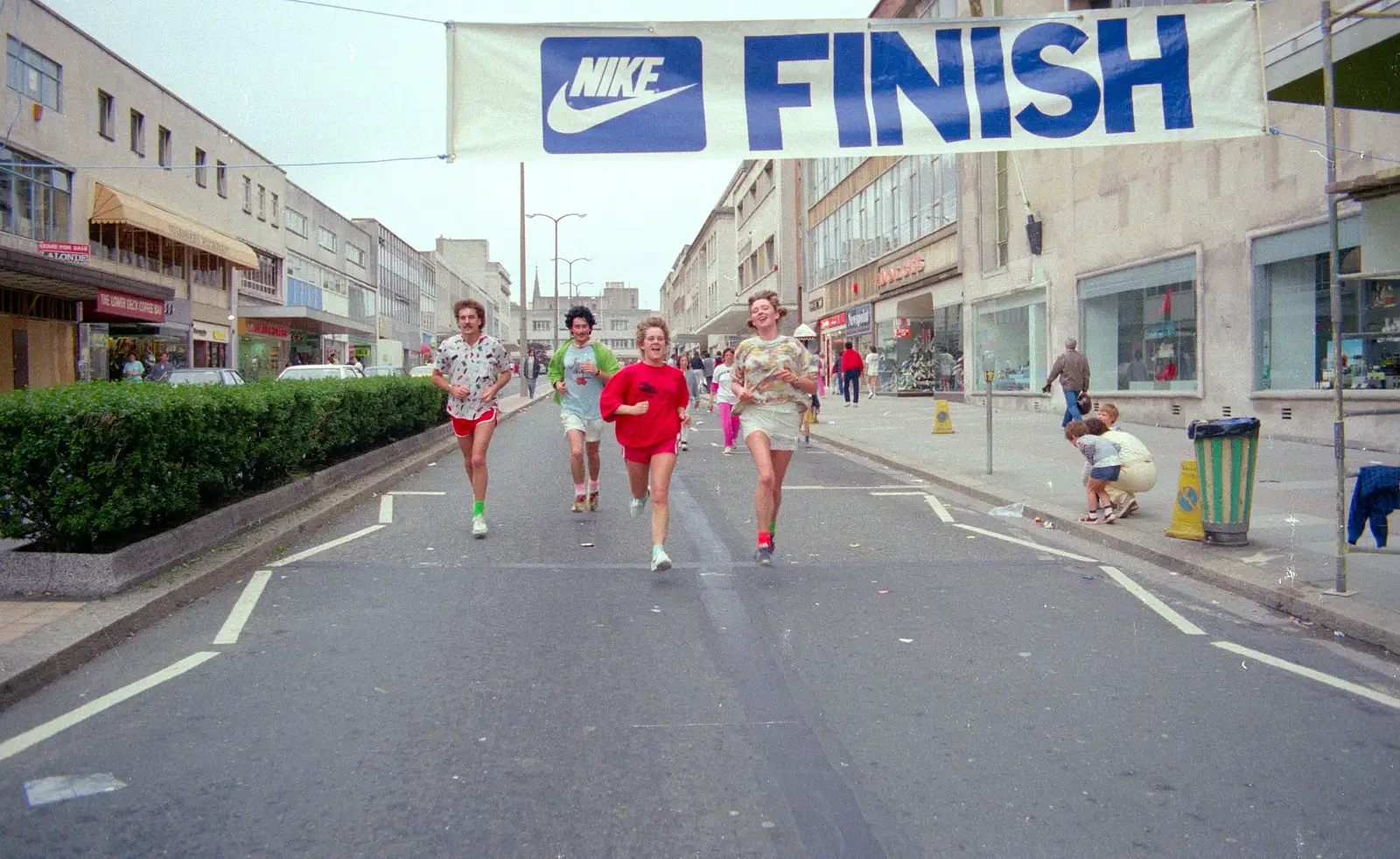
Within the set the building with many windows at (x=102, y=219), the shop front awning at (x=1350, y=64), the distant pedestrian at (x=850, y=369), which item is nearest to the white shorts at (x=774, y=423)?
the shop front awning at (x=1350, y=64)

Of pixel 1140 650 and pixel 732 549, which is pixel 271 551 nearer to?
pixel 732 549

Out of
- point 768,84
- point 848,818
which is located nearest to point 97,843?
point 848,818

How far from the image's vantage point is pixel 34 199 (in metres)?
25.4

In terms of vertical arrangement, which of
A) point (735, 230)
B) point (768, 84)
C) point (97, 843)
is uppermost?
point (735, 230)

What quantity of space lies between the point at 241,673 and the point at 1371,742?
4.53 m

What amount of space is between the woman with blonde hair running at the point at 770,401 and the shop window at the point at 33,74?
2424 centimetres

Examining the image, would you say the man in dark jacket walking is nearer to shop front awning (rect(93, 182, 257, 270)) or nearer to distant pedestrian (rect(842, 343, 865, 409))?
distant pedestrian (rect(842, 343, 865, 409))

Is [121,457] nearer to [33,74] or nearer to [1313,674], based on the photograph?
[1313,674]

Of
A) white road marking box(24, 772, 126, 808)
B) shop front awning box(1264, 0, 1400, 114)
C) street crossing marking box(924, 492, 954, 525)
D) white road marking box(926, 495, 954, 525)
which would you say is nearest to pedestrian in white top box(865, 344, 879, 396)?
street crossing marking box(924, 492, 954, 525)

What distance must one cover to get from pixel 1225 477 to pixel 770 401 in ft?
10.6

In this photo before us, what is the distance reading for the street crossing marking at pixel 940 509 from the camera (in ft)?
29.9

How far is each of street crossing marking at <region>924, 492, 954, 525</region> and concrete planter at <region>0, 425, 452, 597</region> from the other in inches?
221

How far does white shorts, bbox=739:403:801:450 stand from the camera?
270 inches

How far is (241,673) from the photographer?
4508 mm
